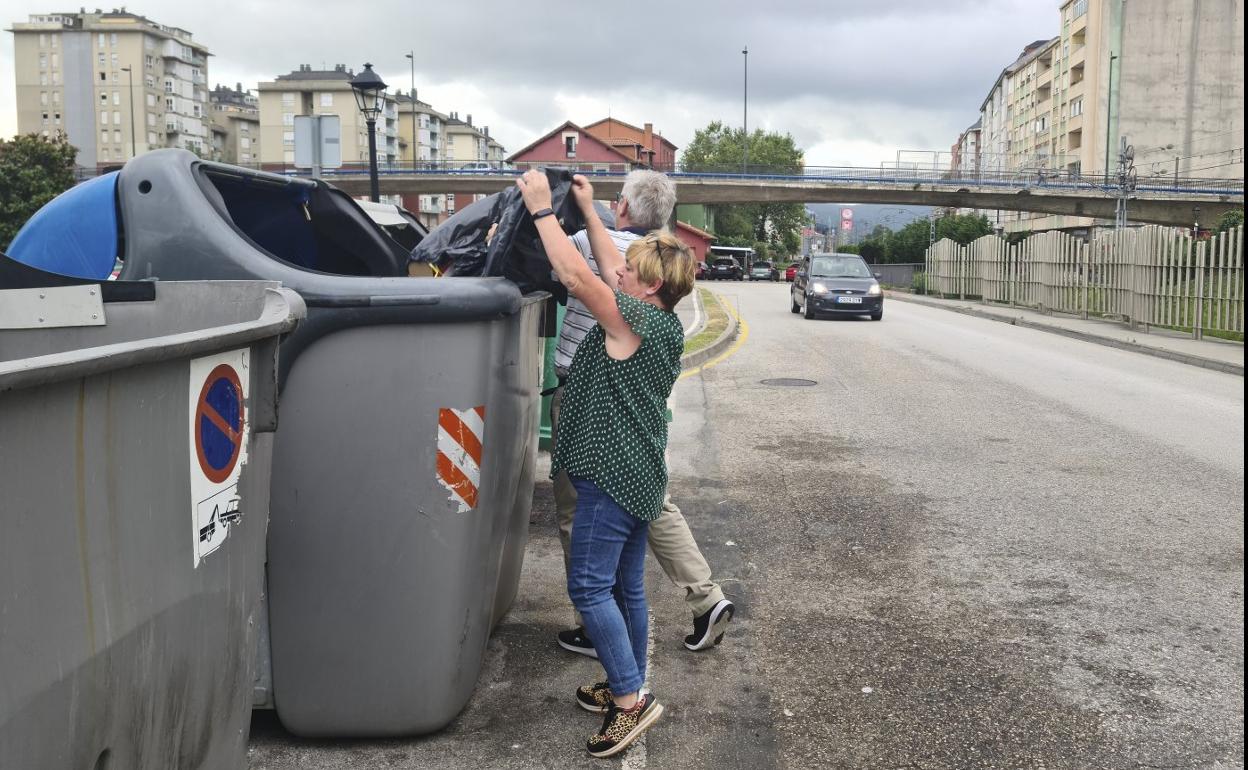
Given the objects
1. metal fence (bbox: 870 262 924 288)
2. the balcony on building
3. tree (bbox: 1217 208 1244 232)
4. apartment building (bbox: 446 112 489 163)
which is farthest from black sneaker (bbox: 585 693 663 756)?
apartment building (bbox: 446 112 489 163)

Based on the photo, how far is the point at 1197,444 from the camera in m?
8.72

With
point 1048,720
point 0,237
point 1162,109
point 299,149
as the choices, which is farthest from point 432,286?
point 1162,109

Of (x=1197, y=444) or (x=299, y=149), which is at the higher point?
(x=299, y=149)

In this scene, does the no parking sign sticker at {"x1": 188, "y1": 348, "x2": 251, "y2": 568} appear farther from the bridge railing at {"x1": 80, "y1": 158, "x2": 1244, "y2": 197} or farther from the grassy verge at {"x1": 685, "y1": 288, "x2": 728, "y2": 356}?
the bridge railing at {"x1": 80, "y1": 158, "x2": 1244, "y2": 197}

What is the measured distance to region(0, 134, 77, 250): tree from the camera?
48.1m

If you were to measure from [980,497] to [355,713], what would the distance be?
465cm

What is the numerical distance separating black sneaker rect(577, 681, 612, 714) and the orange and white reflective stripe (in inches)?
33.4

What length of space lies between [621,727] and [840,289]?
848 inches

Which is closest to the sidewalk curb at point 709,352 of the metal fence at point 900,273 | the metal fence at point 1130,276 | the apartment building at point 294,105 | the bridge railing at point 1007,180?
the metal fence at point 1130,276

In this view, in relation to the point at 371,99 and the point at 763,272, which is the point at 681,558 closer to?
the point at 371,99

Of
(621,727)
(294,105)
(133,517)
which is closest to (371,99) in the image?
(621,727)

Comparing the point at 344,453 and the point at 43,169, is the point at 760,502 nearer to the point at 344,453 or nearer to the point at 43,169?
the point at 344,453

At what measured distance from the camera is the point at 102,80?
125500 mm

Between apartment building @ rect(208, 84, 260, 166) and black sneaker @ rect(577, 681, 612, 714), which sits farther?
apartment building @ rect(208, 84, 260, 166)
